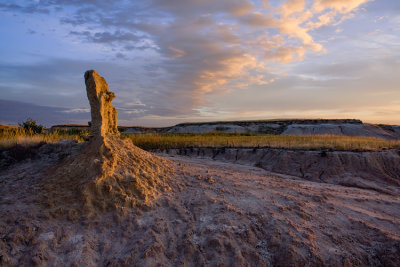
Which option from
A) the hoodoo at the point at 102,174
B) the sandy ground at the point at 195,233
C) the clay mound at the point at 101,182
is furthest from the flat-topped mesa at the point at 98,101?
the sandy ground at the point at 195,233

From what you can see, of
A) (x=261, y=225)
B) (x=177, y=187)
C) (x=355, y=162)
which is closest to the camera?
(x=261, y=225)

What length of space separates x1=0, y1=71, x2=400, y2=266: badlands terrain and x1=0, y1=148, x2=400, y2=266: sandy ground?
16 millimetres

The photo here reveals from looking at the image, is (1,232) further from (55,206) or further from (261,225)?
(261,225)

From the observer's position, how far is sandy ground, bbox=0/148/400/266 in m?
3.63

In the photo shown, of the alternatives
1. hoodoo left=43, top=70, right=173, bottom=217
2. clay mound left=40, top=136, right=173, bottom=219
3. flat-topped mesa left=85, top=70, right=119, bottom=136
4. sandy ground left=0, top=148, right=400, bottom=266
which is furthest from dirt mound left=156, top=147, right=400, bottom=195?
flat-topped mesa left=85, top=70, right=119, bottom=136

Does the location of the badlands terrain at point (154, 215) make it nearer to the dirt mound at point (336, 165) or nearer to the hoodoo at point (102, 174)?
the hoodoo at point (102, 174)

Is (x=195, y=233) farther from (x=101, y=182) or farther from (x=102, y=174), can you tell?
(x=102, y=174)

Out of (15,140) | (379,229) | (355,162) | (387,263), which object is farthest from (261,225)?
(355,162)

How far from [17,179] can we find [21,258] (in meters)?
2.35

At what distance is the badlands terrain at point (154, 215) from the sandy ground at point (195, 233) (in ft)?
0.05

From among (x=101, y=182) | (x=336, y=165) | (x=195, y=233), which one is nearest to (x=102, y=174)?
(x=101, y=182)

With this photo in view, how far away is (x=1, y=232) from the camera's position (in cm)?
375

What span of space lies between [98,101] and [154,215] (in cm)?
297

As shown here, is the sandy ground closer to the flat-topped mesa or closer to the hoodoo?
the hoodoo
